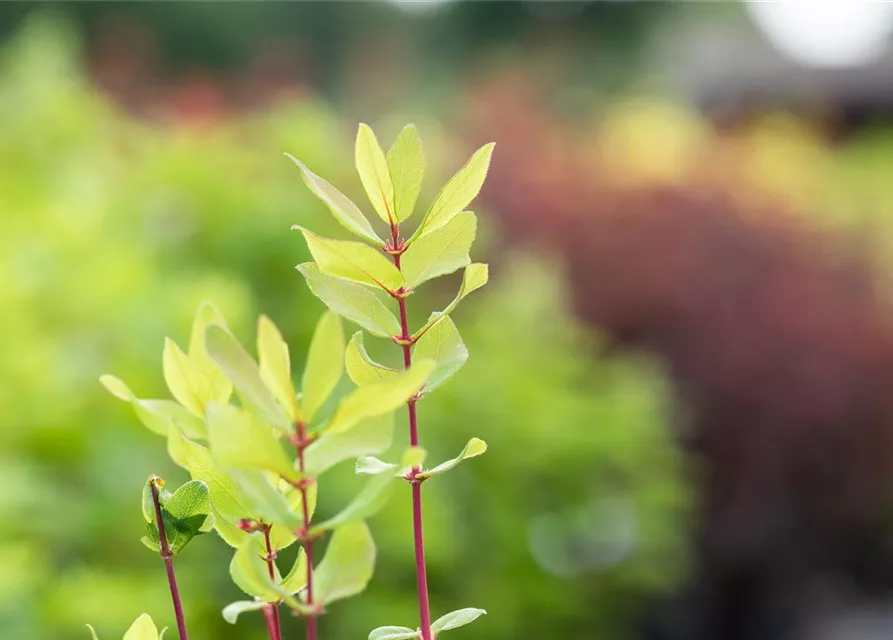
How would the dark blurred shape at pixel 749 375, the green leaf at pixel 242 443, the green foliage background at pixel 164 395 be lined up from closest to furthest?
Result: the green leaf at pixel 242 443, the green foliage background at pixel 164 395, the dark blurred shape at pixel 749 375

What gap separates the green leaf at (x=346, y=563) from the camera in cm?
32

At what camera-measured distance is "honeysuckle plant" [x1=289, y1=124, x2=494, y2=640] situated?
352 millimetres

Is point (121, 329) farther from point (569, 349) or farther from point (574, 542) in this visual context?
point (569, 349)

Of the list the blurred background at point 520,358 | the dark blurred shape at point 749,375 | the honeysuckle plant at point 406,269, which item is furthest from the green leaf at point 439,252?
the dark blurred shape at point 749,375

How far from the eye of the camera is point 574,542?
2.78m

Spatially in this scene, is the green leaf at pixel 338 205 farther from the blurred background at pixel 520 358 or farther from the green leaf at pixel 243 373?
the blurred background at pixel 520 358

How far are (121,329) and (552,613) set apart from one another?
1351 millimetres

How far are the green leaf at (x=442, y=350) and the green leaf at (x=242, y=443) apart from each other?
8 centimetres

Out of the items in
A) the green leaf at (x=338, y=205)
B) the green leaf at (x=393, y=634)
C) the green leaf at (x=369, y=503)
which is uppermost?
the green leaf at (x=338, y=205)

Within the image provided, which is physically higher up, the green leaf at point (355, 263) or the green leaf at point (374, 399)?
the green leaf at point (355, 263)

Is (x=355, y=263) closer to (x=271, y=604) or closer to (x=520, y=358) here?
(x=271, y=604)

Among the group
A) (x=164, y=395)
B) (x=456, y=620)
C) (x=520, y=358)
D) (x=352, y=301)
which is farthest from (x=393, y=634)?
(x=520, y=358)

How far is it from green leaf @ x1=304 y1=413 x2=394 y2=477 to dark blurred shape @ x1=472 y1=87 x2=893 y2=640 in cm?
374

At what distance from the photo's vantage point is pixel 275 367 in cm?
30
